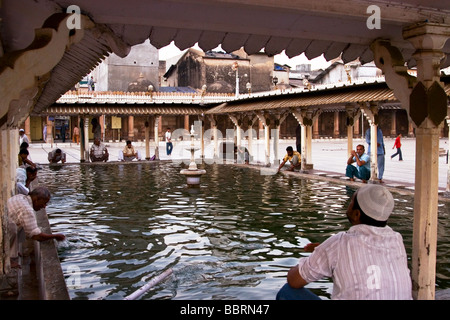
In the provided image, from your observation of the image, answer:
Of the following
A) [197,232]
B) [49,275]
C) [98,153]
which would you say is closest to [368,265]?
[49,275]

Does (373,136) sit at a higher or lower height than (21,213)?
higher

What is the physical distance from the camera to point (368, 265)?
2588 millimetres

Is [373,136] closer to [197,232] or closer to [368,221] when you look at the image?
[197,232]

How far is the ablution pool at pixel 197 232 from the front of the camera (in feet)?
15.9

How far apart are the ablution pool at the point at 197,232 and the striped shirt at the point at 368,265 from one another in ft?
6.50

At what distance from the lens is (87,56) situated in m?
5.72

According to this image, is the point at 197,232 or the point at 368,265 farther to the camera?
the point at 197,232

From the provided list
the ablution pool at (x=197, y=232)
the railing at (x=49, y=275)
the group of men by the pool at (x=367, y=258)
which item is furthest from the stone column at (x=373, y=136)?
the group of men by the pool at (x=367, y=258)

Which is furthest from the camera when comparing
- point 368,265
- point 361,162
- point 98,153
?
point 98,153

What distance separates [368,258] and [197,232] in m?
4.66

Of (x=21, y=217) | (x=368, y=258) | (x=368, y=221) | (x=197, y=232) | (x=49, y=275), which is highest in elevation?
(x=368, y=221)

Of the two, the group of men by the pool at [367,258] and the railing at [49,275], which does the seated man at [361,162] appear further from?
the group of men by the pool at [367,258]

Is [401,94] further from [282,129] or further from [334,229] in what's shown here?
[282,129]
